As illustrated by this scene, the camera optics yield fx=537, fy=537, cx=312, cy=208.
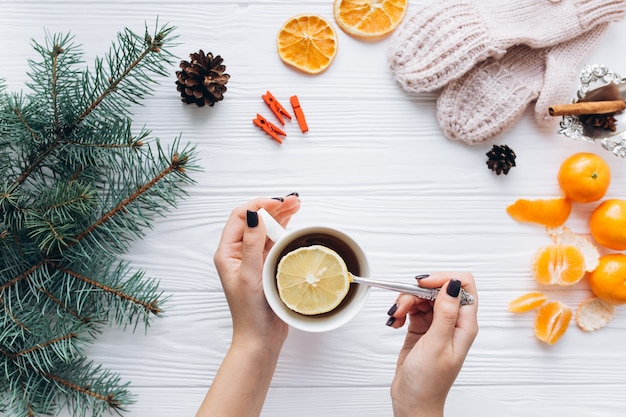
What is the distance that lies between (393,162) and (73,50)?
64cm

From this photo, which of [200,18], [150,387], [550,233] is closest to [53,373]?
[150,387]

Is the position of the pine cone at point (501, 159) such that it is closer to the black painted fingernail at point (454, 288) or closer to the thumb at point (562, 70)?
the thumb at point (562, 70)

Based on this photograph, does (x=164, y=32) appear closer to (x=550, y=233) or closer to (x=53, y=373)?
(x=53, y=373)

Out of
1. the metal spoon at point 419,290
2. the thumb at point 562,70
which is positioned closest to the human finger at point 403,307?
the metal spoon at point 419,290

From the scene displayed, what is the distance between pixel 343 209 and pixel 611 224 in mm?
492

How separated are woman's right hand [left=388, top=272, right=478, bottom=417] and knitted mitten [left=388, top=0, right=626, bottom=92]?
1.34 ft

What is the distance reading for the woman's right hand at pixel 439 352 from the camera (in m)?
0.76

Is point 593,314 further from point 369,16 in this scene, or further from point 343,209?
point 369,16

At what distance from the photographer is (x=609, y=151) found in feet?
3.43

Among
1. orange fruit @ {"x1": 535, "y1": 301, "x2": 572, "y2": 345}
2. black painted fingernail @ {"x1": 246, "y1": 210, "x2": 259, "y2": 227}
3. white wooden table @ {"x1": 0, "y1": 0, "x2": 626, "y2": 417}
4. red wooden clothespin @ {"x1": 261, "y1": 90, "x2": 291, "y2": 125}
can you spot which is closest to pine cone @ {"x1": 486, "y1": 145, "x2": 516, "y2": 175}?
white wooden table @ {"x1": 0, "y1": 0, "x2": 626, "y2": 417}

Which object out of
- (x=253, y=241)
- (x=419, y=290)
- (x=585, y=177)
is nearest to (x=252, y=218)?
(x=253, y=241)

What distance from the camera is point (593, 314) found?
1.04 meters

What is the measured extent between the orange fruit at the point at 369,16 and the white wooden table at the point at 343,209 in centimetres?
2

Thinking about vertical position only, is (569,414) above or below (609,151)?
below
